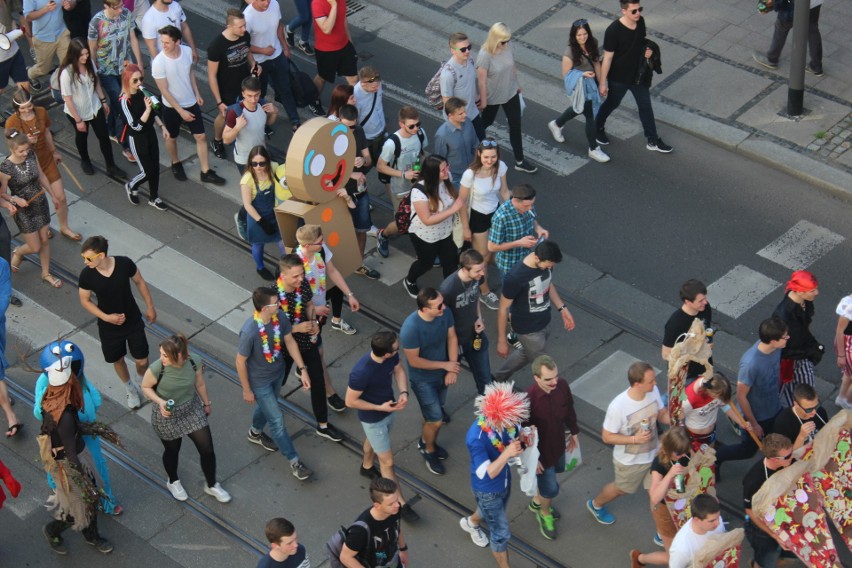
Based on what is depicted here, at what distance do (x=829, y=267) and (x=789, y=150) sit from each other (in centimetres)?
213

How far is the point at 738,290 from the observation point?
12719 mm

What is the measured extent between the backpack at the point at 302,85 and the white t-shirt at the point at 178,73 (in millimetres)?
1386

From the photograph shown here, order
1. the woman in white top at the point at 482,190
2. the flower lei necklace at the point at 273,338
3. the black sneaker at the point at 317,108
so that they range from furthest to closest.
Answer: the black sneaker at the point at 317,108 < the woman in white top at the point at 482,190 < the flower lei necklace at the point at 273,338

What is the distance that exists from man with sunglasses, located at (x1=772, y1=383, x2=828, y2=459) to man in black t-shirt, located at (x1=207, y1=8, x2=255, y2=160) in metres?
6.90

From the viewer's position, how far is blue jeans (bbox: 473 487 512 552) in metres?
9.42

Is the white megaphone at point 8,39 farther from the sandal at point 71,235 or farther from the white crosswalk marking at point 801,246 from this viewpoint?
the white crosswalk marking at point 801,246

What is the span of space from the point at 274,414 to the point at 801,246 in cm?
577

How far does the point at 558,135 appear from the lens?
14953mm

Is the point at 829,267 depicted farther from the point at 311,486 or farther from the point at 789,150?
the point at 311,486

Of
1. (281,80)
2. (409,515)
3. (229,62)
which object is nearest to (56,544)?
Answer: (409,515)

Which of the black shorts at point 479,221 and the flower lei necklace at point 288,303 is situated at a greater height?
the flower lei necklace at point 288,303

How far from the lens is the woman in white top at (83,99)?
13.5m

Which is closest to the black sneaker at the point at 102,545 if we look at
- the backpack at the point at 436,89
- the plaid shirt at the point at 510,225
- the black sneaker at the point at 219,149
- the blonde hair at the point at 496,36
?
the plaid shirt at the point at 510,225

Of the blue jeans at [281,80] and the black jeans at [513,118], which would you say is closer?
the black jeans at [513,118]
